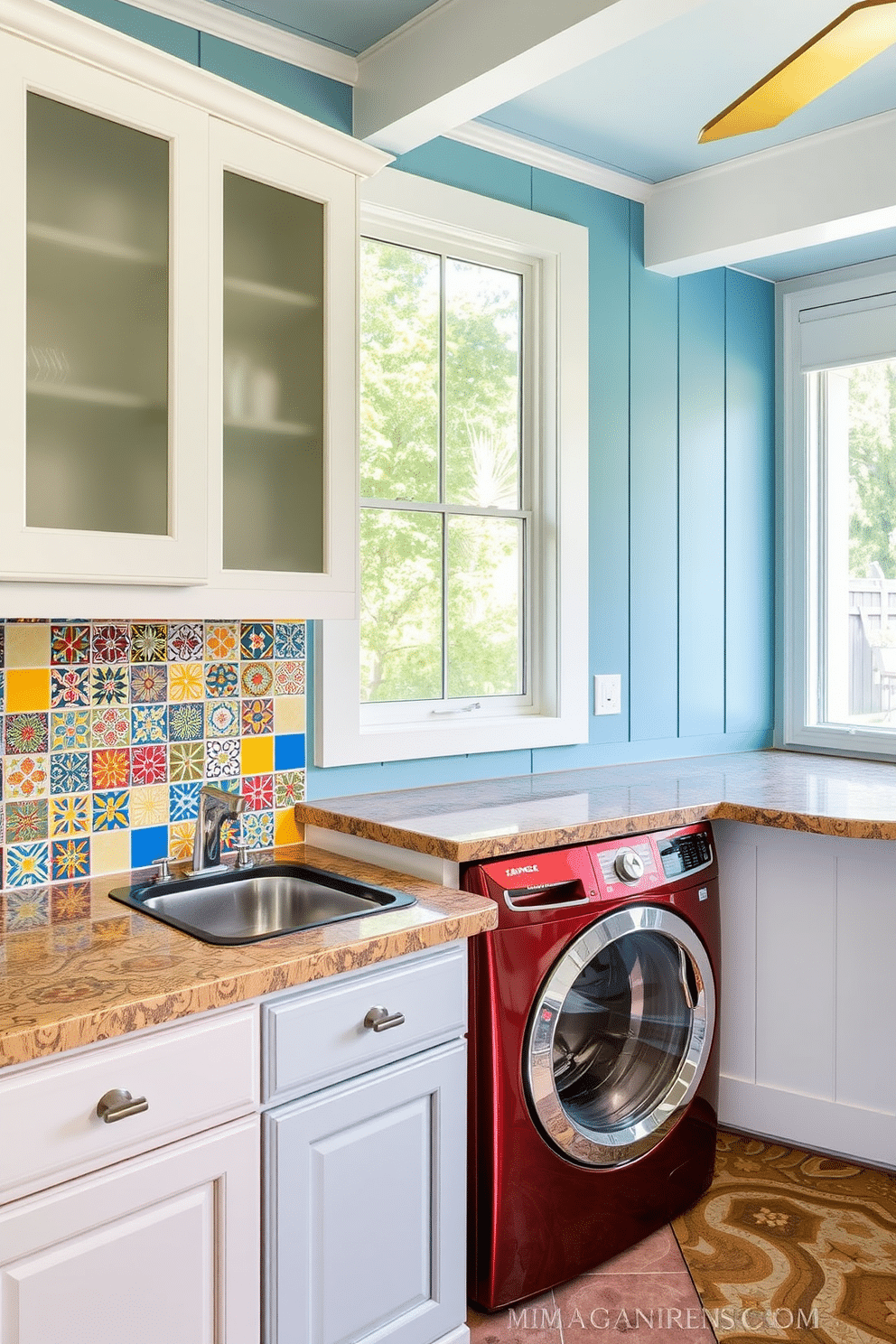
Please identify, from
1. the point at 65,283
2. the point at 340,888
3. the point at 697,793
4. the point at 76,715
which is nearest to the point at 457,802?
the point at 340,888

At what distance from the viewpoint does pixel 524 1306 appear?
77.5 inches

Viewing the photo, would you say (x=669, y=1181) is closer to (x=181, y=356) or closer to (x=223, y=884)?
(x=223, y=884)

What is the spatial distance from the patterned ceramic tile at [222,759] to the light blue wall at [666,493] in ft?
1.38

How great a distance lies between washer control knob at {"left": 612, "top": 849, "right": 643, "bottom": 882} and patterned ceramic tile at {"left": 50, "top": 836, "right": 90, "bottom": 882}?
1.02 metres

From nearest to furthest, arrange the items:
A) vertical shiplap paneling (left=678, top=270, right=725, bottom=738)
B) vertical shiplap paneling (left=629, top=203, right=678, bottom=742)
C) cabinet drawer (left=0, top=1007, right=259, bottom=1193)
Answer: cabinet drawer (left=0, top=1007, right=259, bottom=1193) → vertical shiplap paneling (left=629, top=203, right=678, bottom=742) → vertical shiplap paneling (left=678, top=270, right=725, bottom=738)

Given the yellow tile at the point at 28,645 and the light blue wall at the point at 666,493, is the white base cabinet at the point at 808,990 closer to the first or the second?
the light blue wall at the point at 666,493

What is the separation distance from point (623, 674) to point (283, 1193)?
1.81 m

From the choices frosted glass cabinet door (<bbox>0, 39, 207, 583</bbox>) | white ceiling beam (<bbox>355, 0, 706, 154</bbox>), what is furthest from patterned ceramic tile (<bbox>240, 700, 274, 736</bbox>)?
white ceiling beam (<bbox>355, 0, 706, 154</bbox>)

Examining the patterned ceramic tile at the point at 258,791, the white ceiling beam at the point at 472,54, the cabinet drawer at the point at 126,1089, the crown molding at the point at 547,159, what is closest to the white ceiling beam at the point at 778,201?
the crown molding at the point at 547,159

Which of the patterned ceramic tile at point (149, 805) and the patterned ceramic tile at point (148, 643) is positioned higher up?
the patterned ceramic tile at point (148, 643)

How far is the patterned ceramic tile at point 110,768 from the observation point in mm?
1954

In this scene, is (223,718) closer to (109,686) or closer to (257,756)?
(257,756)

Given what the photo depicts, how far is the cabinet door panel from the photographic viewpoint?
152 centimetres

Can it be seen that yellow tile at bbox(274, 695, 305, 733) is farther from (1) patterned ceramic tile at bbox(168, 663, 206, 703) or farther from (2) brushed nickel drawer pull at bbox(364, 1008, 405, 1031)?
(2) brushed nickel drawer pull at bbox(364, 1008, 405, 1031)
